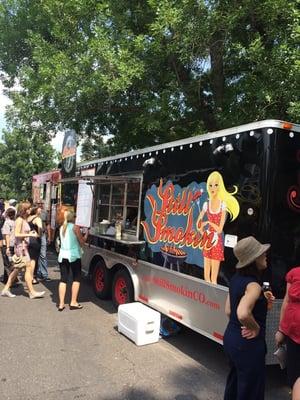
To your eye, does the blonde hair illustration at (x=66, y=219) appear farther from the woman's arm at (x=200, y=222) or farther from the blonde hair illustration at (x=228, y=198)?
the blonde hair illustration at (x=228, y=198)

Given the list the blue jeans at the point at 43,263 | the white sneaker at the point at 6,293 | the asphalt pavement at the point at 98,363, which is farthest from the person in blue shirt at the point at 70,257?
the blue jeans at the point at 43,263

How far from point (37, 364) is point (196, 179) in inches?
110

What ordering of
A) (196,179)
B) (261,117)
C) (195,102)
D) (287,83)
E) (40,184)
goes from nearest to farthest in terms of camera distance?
(196,179) < (287,83) < (261,117) < (195,102) < (40,184)

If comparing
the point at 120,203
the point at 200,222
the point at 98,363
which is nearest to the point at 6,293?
the point at 120,203

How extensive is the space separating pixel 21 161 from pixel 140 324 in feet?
94.5

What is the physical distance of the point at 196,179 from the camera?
5.62 metres

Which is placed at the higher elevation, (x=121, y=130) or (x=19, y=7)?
(x=19, y=7)

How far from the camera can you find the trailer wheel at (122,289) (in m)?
7.21

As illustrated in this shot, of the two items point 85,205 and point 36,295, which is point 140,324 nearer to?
point 36,295

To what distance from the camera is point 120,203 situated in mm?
7988

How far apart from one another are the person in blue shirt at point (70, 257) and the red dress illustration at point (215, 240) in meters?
3.01

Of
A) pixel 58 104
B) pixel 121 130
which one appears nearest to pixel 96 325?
pixel 58 104

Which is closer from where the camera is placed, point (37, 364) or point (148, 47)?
point (37, 364)

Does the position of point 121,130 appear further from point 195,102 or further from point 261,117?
point 261,117
